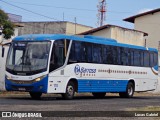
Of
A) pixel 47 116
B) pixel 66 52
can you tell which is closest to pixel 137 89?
pixel 66 52

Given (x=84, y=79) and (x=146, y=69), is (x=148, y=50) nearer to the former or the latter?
(x=146, y=69)

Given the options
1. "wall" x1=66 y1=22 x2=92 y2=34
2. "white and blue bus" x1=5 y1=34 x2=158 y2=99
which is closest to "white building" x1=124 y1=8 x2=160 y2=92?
"wall" x1=66 y1=22 x2=92 y2=34

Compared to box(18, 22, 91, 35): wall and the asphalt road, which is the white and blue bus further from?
box(18, 22, 91, 35): wall

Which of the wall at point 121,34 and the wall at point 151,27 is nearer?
the wall at point 121,34

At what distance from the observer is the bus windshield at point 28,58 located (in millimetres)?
22328

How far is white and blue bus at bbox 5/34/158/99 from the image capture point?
73.4 ft

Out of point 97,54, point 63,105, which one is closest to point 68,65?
point 97,54

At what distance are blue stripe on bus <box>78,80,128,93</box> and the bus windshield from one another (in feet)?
10.3

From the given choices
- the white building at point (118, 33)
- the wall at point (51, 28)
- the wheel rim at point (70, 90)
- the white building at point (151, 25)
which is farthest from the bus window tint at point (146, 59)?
the wall at point (51, 28)

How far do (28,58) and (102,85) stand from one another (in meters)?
5.97

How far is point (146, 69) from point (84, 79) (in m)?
7.78

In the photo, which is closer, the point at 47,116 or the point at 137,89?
the point at 47,116

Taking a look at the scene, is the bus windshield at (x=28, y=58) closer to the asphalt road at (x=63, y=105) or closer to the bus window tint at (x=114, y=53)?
the asphalt road at (x=63, y=105)

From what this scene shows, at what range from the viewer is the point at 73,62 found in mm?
24047
